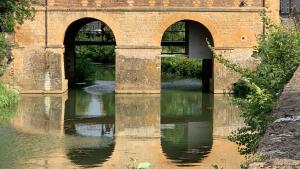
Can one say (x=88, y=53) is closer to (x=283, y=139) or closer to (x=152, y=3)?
(x=152, y=3)

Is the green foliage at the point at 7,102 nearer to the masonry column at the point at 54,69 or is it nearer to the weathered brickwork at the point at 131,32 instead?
the masonry column at the point at 54,69

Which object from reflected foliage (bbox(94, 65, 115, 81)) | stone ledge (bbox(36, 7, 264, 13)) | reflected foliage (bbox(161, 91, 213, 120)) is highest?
stone ledge (bbox(36, 7, 264, 13))

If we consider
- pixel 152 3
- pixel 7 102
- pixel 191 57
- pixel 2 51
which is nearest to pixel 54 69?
pixel 2 51

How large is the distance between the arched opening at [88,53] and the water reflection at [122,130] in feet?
10.00

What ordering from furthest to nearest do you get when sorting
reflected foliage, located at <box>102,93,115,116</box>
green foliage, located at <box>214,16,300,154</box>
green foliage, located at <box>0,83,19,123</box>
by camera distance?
reflected foliage, located at <box>102,93,115,116</box>, green foliage, located at <box>0,83,19,123</box>, green foliage, located at <box>214,16,300,154</box>

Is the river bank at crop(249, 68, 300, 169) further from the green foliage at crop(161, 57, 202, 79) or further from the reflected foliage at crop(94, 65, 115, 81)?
the green foliage at crop(161, 57, 202, 79)

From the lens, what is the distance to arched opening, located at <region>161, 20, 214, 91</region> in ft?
94.8

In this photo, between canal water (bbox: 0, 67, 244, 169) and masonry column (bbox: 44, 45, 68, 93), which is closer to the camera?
canal water (bbox: 0, 67, 244, 169)

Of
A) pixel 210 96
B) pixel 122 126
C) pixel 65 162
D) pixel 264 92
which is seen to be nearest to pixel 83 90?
pixel 210 96

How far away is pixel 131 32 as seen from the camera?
88.9 feet

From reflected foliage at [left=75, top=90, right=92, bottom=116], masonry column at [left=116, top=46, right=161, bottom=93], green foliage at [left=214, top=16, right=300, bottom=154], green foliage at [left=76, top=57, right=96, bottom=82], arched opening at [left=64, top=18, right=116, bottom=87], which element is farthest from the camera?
green foliage at [left=76, top=57, right=96, bottom=82]

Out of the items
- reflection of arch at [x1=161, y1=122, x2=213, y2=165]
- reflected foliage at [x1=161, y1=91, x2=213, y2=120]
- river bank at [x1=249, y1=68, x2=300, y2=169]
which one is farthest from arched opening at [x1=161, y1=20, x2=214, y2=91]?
river bank at [x1=249, y1=68, x2=300, y2=169]

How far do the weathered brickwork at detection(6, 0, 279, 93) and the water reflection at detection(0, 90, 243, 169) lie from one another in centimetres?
106

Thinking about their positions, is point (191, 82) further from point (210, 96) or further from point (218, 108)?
point (218, 108)
